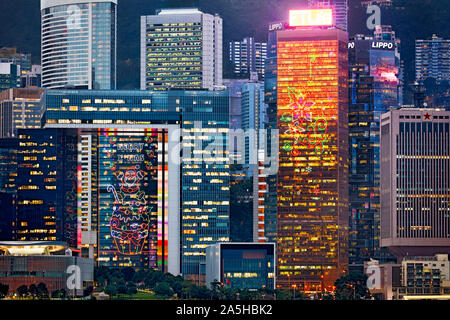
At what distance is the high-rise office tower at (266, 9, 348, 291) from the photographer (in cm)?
13638

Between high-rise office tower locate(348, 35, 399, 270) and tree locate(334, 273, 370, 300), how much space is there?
18519 mm

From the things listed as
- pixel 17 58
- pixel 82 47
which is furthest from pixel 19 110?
pixel 17 58

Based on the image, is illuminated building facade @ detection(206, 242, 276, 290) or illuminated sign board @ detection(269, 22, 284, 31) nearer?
illuminated building facade @ detection(206, 242, 276, 290)

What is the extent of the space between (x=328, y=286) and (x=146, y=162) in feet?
85.3

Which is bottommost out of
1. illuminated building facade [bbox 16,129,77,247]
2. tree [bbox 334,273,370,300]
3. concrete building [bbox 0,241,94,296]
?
tree [bbox 334,273,370,300]

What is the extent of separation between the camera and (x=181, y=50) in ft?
559

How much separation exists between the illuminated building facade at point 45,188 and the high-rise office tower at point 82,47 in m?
28.9

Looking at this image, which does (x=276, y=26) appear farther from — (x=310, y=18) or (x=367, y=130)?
(x=367, y=130)

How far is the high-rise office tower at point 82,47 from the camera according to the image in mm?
156750

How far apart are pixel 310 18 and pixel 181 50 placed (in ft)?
104

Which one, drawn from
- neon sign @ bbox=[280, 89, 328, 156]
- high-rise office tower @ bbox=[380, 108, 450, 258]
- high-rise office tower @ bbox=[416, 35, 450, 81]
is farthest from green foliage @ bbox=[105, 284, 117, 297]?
neon sign @ bbox=[280, 89, 328, 156]

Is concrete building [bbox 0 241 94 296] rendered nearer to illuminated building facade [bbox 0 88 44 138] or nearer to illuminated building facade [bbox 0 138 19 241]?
illuminated building facade [bbox 0 138 19 241]

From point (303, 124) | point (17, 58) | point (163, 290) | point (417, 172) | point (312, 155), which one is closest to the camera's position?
point (163, 290)
